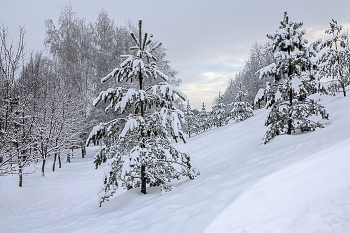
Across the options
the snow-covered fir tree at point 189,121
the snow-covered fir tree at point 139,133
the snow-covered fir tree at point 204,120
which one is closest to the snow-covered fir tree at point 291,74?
the snow-covered fir tree at point 139,133

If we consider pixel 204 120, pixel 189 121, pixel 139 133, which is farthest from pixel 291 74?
pixel 204 120

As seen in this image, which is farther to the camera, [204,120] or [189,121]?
[204,120]

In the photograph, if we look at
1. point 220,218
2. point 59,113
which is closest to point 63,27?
point 59,113

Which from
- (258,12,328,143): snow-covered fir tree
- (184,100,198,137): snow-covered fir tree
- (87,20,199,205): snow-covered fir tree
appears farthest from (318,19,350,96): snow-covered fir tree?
(184,100,198,137): snow-covered fir tree

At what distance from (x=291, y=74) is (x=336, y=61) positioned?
377 inches

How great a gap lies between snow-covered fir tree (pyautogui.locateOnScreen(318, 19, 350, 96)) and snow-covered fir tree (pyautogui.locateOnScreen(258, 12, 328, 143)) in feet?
24.2

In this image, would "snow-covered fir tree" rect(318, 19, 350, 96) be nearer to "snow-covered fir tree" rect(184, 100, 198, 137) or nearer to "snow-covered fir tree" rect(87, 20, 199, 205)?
"snow-covered fir tree" rect(87, 20, 199, 205)

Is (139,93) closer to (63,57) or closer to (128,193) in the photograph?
(128,193)

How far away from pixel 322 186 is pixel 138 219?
9.93 ft

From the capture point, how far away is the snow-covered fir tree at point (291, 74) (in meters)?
8.57

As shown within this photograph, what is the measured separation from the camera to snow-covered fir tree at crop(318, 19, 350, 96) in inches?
570

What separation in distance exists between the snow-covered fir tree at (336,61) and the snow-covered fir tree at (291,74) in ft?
24.2

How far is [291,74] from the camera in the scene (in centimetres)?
891

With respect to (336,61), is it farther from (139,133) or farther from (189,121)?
(189,121)
